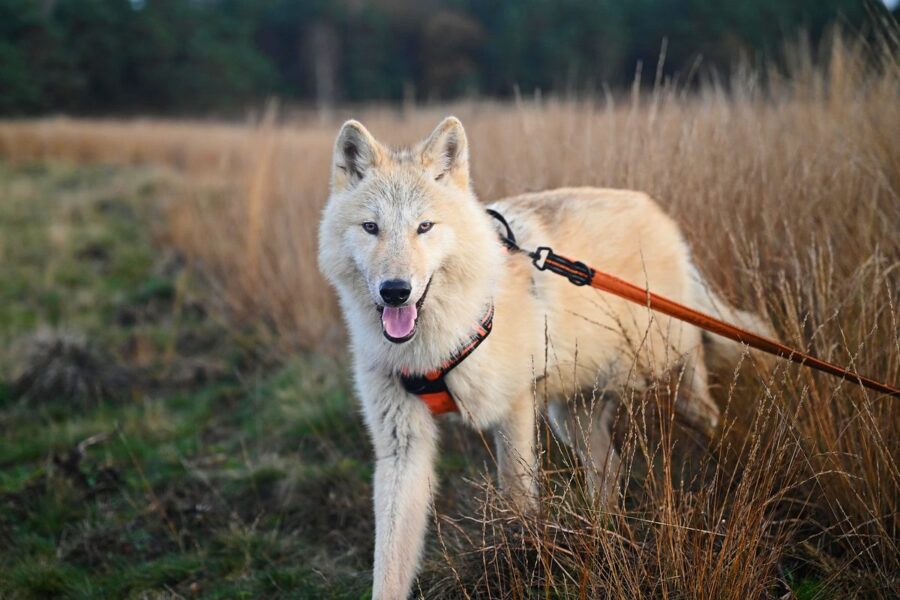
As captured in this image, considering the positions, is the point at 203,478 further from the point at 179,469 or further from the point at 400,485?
the point at 400,485

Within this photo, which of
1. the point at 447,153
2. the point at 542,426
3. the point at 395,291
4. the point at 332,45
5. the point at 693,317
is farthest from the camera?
the point at 332,45

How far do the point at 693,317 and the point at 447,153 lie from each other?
4.33 feet

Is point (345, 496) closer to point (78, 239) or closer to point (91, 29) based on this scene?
point (78, 239)

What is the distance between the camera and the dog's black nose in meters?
2.31

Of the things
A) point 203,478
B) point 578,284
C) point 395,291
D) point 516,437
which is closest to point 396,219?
point 395,291

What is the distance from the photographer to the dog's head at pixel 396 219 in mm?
2393

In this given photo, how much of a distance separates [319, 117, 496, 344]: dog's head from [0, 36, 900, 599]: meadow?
773mm

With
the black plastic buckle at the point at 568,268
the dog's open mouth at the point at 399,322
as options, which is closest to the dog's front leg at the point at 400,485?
the dog's open mouth at the point at 399,322

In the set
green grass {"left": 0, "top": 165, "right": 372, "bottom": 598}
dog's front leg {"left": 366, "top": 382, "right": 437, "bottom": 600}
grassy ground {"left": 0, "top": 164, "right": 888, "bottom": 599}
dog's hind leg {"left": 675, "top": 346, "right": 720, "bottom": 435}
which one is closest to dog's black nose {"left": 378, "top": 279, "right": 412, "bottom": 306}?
dog's front leg {"left": 366, "top": 382, "right": 437, "bottom": 600}

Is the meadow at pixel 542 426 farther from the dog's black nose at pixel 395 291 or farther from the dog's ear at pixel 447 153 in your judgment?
the dog's ear at pixel 447 153

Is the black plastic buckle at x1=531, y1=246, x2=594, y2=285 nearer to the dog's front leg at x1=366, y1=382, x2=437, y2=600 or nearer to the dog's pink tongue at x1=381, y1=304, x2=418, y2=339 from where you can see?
the dog's pink tongue at x1=381, y1=304, x2=418, y2=339

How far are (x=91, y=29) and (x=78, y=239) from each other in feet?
93.4

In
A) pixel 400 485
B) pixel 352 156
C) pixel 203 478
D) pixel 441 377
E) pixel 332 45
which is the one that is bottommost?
pixel 203 478

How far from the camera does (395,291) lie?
2.31 m
